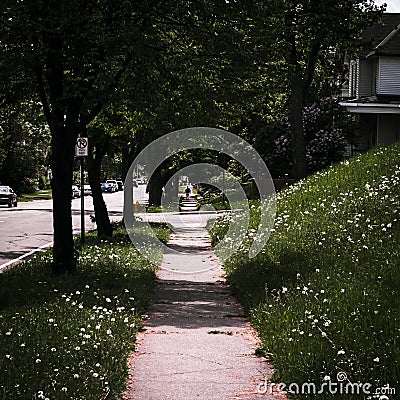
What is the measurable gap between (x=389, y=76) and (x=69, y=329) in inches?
1339

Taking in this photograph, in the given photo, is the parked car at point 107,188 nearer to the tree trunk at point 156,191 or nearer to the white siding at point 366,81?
the tree trunk at point 156,191

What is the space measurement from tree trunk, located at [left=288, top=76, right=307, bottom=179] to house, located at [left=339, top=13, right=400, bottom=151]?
761cm

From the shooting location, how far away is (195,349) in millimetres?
9109

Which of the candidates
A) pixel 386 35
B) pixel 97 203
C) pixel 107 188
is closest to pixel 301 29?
pixel 97 203

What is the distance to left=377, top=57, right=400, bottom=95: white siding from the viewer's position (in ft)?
134

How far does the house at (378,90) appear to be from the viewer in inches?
1517

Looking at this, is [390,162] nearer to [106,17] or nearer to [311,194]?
[311,194]

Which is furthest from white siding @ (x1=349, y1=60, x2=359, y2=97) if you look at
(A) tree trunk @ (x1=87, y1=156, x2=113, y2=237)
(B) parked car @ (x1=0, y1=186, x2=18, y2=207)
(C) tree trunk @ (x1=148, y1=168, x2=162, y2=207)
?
(B) parked car @ (x1=0, y1=186, x2=18, y2=207)

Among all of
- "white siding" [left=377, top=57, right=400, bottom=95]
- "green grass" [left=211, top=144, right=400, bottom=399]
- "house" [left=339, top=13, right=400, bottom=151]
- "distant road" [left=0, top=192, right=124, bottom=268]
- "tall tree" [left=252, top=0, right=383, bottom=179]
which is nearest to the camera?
"green grass" [left=211, top=144, right=400, bottom=399]

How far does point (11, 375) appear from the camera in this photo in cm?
709

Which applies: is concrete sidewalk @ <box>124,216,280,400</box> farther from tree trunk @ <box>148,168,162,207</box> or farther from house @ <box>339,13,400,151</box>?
tree trunk @ <box>148,168,162,207</box>

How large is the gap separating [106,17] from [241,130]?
34.8m

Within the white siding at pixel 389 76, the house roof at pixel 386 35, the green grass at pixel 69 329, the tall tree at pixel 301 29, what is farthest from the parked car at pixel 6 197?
the green grass at pixel 69 329

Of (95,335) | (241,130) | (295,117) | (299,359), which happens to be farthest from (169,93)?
(241,130)
